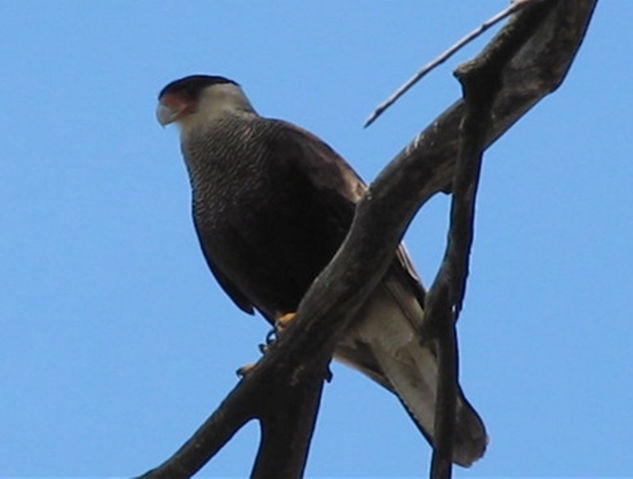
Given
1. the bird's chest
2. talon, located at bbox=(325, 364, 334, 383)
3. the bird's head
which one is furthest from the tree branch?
the bird's head

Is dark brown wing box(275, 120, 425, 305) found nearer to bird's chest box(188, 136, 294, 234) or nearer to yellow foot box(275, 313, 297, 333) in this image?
bird's chest box(188, 136, 294, 234)

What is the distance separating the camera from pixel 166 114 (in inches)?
216

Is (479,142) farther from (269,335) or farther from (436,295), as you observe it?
(269,335)

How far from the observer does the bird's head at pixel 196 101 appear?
18.0 feet

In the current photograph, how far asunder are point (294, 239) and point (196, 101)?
0.96 meters

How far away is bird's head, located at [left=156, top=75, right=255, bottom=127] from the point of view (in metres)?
5.49

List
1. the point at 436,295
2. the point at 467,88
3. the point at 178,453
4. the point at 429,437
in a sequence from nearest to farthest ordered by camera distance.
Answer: the point at 467,88, the point at 436,295, the point at 178,453, the point at 429,437

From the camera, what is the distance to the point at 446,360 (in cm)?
317

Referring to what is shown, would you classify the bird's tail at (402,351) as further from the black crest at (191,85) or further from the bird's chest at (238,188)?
the black crest at (191,85)

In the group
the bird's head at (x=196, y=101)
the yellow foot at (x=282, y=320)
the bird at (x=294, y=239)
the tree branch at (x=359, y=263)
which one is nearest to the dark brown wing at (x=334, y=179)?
the bird at (x=294, y=239)

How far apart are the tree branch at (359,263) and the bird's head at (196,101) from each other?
1.88 meters

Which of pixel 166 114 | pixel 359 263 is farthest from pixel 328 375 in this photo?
pixel 166 114

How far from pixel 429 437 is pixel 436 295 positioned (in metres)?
1.58

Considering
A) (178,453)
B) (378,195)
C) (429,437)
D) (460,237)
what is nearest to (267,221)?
(429,437)
